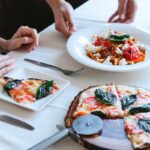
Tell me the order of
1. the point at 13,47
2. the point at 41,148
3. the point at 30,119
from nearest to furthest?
the point at 41,148, the point at 30,119, the point at 13,47

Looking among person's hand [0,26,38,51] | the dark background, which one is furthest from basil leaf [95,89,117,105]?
the dark background

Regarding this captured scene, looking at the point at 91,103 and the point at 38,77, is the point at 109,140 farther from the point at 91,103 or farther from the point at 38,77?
the point at 38,77

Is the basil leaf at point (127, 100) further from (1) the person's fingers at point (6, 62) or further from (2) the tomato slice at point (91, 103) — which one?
(1) the person's fingers at point (6, 62)

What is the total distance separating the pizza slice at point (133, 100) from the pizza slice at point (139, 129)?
0.6 inches

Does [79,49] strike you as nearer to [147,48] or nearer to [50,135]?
[147,48]

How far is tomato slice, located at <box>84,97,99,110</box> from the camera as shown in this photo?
2.25ft

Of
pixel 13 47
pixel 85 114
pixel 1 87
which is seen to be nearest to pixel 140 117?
pixel 85 114

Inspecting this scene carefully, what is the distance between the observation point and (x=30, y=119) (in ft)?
2.33

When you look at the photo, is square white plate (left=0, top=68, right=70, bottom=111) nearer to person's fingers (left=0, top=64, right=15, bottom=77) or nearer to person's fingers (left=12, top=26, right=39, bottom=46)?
person's fingers (left=0, top=64, right=15, bottom=77)

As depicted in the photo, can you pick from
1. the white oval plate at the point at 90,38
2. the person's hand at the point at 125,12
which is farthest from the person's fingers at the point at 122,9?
the white oval plate at the point at 90,38

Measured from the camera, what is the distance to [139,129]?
614 millimetres

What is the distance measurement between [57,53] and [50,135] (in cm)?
38

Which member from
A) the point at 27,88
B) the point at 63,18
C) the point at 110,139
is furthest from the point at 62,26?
the point at 110,139

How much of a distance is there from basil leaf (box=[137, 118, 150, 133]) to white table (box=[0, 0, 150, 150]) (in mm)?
120
